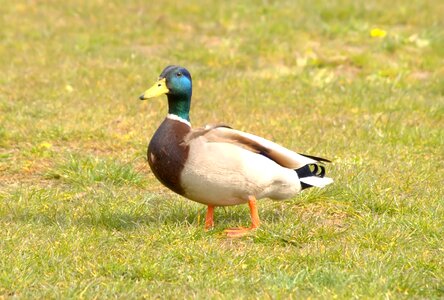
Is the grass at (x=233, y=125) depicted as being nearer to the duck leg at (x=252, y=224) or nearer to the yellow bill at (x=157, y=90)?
the duck leg at (x=252, y=224)

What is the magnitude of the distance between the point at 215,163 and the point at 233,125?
367 cm

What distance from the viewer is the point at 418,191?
748 centimetres

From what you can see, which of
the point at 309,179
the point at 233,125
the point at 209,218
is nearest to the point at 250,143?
the point at 309,179

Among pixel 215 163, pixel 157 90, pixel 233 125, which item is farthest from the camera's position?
pixel 233 125

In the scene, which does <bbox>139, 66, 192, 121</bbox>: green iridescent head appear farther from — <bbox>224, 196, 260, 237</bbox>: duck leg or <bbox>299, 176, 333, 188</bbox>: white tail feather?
<bbox>299, 176, 333, 188</bbox>: white tail feather

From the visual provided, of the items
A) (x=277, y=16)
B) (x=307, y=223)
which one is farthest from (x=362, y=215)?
(x=277, y=16)

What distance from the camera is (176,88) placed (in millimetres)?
6562

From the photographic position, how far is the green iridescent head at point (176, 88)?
21.5ft

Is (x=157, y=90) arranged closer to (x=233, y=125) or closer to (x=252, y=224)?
(x=252, y=224)

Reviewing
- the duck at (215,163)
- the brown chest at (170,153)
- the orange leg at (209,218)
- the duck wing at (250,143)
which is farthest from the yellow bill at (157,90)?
the orange leg at (209,218)

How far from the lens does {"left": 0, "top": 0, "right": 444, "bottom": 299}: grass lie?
18.4 feet

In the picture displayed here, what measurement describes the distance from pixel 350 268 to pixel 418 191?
1992 mm

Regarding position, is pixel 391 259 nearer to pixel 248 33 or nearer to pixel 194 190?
pixel 194 190

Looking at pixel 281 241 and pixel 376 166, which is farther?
pixel 376 166
